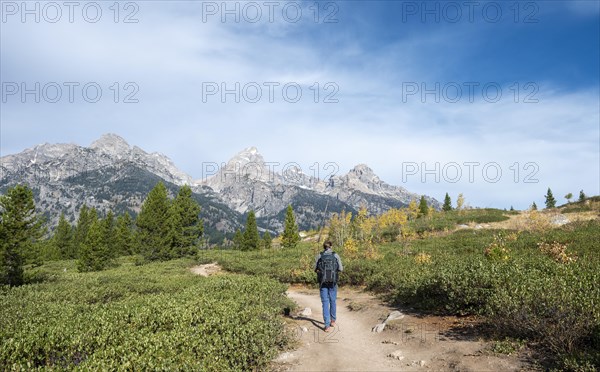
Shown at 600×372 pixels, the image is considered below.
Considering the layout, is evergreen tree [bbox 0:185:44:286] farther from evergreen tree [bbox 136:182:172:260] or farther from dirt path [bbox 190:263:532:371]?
evergreen tree [bbox 136:182:172:260]

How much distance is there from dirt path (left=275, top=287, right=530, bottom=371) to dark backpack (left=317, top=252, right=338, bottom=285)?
1.57 m

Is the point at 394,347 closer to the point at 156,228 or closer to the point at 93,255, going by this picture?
the point at 156,228

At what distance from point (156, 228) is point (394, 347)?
4118 cm

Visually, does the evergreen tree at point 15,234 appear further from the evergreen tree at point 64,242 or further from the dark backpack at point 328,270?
the evergreen tree at point 64,242

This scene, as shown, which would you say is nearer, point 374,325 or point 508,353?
point 508,353

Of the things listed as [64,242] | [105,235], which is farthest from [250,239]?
[64,242]

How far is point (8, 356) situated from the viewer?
6074 mm

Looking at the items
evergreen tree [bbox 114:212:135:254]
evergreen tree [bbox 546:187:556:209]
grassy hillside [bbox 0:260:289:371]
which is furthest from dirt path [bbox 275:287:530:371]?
evergreen tree [bbox 546:187:556:209]

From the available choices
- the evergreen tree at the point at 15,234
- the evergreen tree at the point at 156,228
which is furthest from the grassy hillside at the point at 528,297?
the evergreen tree at the point at 156,228

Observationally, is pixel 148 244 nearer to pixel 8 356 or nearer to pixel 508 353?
pixel 8 356

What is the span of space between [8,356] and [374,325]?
9.53 metres

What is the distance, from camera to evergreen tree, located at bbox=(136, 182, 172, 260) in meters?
42.9

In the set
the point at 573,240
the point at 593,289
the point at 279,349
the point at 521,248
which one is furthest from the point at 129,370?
the point at 573,240

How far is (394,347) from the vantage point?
9.05m
